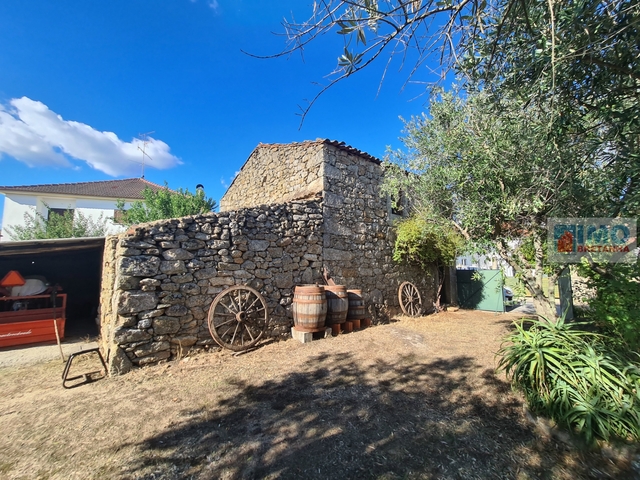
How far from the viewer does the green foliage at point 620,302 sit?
2.88 m

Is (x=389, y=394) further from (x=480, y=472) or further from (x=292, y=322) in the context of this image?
(x=292, y=322)

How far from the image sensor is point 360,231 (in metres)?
7.48

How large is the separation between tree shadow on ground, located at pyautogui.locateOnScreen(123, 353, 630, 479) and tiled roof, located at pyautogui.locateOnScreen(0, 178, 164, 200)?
1827 centimetres

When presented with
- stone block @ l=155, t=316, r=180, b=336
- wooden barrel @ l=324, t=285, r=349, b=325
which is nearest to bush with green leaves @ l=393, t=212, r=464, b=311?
wooden barrel @ l=324, t=285, r=349, b=325

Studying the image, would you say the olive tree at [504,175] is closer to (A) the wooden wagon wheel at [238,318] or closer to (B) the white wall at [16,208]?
(A) the wooden wagon wheel at [238,318]

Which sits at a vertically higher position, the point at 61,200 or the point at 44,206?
the point at 61,200

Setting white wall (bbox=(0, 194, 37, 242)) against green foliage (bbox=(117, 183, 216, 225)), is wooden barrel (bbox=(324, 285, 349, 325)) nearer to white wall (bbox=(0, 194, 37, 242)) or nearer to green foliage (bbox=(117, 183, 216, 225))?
green foliage (bbox=(117, 183, 216, 225))

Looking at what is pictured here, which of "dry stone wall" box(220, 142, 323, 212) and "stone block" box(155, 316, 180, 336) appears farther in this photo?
"dry stone wall" box(220, 142, 323, 212)

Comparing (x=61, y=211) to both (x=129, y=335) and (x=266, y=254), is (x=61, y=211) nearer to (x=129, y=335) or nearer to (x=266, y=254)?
(x=129, y=335)

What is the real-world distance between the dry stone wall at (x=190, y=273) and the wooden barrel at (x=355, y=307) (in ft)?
3.36

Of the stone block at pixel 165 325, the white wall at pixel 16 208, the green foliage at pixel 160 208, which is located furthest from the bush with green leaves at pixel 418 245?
the white wall at pixel 16 208

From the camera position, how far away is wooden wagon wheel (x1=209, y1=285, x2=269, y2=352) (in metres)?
4.93

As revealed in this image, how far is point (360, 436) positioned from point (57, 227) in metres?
17.9

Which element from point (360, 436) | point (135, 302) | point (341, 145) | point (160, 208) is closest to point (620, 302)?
point (360, 436)
